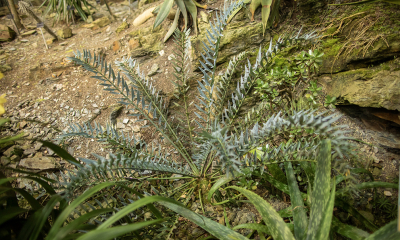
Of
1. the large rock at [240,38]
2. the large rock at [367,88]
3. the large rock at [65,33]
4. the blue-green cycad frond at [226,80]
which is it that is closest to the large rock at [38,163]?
the blue-green cycad frond at [226,80]

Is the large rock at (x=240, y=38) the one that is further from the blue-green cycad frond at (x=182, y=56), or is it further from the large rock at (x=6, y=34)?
the large rock at (x=6, y=34)

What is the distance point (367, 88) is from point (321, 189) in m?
0.76

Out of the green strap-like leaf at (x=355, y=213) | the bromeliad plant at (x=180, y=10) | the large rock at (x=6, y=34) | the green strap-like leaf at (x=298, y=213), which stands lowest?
Answer: the green strap-like leaf at (x=355, y=213)

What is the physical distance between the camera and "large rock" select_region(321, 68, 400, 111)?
105 cm

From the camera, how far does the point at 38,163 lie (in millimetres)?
1377

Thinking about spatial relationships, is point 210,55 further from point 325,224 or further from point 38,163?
point 38,163

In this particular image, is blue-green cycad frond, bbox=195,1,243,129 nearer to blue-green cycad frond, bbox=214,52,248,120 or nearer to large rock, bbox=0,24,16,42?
blue-green cycad frond, bbox=214,52,248,120

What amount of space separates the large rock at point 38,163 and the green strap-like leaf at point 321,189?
1.50 metres

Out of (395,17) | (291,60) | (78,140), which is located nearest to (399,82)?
(395,17)

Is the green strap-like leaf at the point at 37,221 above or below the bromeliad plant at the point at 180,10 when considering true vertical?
below

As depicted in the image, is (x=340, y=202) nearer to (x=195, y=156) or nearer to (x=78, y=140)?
(x=195, y=156)

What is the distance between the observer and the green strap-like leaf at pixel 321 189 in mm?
689

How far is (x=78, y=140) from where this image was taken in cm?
153

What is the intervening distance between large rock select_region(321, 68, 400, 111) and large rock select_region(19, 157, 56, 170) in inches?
72.0
